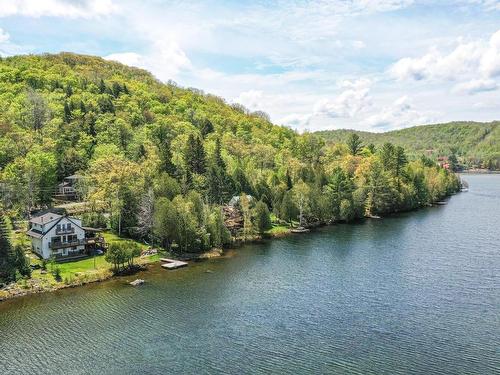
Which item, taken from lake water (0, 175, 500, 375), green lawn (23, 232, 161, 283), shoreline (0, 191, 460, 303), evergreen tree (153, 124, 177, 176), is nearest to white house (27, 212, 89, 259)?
green lawn (23, 232, 161, 283)

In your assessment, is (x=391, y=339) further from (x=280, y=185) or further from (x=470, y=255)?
(x=280, y=185)

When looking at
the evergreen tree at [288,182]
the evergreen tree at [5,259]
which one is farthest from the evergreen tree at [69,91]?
the evergreen tree at [5,259]

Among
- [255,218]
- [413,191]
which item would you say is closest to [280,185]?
[255,218]

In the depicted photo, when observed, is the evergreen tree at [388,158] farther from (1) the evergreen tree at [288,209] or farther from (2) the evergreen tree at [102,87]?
(2) the evergreen tree at [102,87]

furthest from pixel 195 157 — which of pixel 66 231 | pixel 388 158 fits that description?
pixel 388 158

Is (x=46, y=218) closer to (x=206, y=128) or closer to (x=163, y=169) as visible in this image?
(x=163, y=169)

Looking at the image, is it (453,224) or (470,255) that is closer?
(470,255)

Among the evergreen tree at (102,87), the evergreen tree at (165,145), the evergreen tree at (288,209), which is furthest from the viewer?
the evergreen tree at (102,87)
